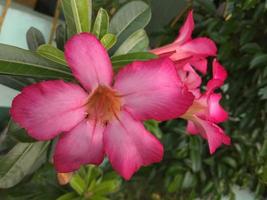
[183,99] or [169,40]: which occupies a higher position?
[183,99]

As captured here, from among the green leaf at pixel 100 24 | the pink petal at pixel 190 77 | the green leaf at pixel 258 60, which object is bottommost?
the green leaf at pixel 258 60

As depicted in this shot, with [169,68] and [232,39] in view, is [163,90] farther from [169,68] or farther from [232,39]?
[232,39]

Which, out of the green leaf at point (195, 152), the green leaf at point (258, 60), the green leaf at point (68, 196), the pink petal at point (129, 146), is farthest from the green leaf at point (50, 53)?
the green leaf at point (195, 152)

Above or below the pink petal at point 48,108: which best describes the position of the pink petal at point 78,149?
below

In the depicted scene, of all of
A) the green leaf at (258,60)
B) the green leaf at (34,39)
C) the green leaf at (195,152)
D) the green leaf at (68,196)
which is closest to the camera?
the green leaf at (34,39)

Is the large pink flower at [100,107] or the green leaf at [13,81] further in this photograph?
the green leaf at [13,81]

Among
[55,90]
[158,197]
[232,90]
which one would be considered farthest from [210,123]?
[158,197]

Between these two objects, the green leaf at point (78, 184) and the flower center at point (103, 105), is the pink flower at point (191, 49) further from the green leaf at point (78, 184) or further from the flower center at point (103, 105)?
the green leaf at point (78, 184)
